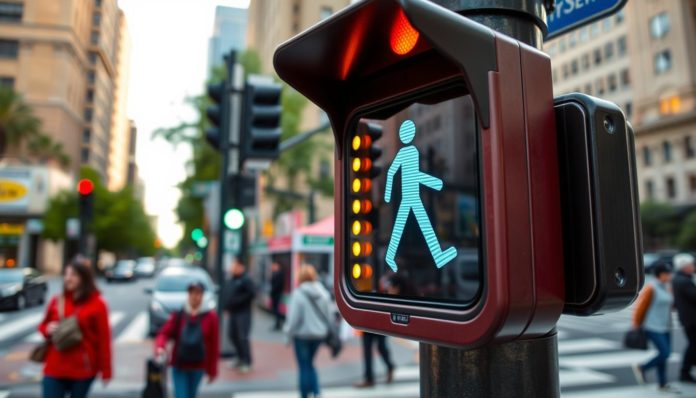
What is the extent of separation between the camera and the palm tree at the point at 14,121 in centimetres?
4213

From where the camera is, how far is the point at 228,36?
125938 mm

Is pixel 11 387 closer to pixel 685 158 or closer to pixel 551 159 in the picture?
pixel 551 159

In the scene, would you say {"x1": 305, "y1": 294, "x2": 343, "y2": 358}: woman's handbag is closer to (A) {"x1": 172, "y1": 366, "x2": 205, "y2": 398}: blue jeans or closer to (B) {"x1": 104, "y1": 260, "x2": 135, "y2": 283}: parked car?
(A) {"x1": 172, "y1": 366, "x2": 205, "y2": 398}: blue jeans

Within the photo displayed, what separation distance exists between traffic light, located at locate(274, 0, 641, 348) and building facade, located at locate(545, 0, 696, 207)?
4450 centimetres

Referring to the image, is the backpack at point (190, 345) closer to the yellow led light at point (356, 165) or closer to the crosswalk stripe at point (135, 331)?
the yellow led light at point (356, 165)

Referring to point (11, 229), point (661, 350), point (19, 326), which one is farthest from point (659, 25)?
point (11, 229)

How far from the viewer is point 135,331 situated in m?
13.9

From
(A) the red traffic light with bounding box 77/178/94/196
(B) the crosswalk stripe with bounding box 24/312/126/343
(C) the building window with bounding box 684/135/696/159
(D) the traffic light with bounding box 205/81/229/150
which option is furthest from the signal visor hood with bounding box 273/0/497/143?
(C) the building window with bounding box 684/135/696/159

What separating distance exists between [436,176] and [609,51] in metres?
60.7

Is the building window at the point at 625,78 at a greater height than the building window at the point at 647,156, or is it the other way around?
the building window at the point at 625,78

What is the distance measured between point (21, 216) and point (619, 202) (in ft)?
167

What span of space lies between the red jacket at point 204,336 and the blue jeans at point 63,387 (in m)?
0.79

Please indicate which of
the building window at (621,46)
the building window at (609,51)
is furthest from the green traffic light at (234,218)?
the building window at (609,51)

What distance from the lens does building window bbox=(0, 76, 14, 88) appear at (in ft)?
140
